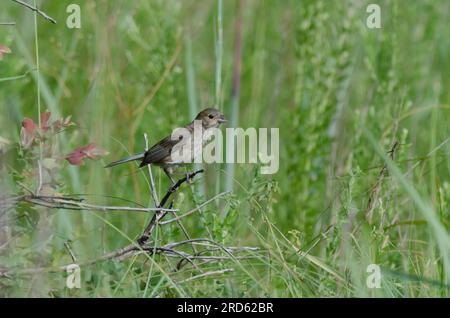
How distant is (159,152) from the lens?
3.72 m

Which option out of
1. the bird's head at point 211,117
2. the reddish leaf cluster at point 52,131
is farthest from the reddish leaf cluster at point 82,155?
the bird's head at point 211,117

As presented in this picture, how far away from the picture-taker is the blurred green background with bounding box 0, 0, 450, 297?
9.68 feet

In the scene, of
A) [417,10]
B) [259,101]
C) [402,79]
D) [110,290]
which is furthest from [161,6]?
[110,290]

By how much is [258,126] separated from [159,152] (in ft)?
5.86

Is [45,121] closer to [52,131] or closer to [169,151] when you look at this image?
[52,131]

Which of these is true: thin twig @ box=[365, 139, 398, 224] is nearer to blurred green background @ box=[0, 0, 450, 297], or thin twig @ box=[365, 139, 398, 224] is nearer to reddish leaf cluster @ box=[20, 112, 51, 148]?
blurred green background @ box=[0, 0, 450, 297]

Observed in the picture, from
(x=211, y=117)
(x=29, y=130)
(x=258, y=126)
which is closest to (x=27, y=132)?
(x=29, y=130)

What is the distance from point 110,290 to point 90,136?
6.14 ft

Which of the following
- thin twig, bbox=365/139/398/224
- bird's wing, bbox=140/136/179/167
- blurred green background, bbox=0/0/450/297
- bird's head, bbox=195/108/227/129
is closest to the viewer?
blurred green background, bbox=0/0/450/297

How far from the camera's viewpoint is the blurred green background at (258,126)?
295 cm

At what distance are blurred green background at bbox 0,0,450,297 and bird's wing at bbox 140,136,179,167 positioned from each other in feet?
0.35

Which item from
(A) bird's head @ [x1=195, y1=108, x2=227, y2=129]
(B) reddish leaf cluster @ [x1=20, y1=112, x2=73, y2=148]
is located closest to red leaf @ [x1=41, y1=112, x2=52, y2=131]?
(B) reddish leaf cluster @ [x1=20, y1=112, x2=73, y2=148]
